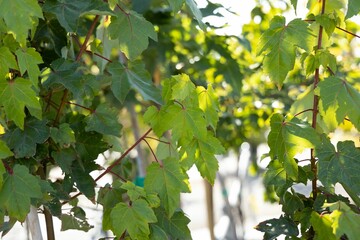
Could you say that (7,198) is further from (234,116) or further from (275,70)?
(234,116)

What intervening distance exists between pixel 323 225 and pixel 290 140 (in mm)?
178

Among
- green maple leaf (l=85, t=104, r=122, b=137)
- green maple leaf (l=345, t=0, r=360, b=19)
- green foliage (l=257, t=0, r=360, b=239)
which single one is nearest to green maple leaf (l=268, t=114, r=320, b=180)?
green foliage (l=257, t=0, r=360, b=239)

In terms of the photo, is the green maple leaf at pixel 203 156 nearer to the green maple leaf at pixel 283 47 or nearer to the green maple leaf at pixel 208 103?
the green maple leaf at pixel 208 103

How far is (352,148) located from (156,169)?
401mm

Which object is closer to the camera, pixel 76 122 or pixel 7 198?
pixel 7 198

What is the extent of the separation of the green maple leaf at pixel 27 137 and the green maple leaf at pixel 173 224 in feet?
0.96

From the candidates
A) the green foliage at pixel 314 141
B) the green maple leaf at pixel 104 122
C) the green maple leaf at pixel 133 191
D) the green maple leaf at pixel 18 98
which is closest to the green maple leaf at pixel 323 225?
the green foliage at pixel 314 141

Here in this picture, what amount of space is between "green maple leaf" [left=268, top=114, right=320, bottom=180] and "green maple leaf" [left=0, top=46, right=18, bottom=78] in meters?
0.53

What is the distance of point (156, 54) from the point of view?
125 inches

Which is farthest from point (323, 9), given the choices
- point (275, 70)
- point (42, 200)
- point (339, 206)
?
point (42, 200)

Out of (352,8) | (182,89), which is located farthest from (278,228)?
(352,8)

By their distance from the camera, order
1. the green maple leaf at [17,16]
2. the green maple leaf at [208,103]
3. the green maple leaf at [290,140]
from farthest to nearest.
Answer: the green maple leaf at [208,103], the green maple leaf at [290,140], the green maple leaf at [17,16]

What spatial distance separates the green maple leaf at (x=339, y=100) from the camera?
1437 mm

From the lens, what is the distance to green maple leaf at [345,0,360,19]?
1425 millimetres
